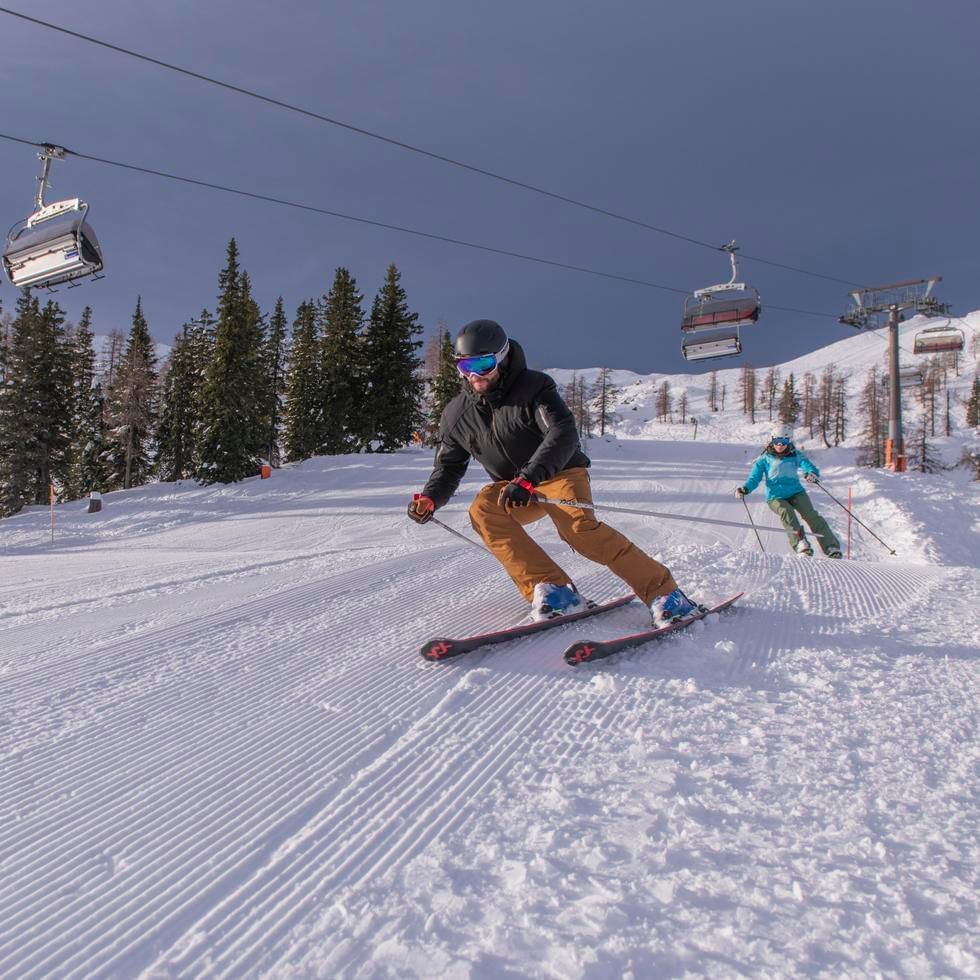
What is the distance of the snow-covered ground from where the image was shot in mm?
1374

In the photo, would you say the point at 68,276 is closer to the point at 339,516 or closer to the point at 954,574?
the point at 339,516

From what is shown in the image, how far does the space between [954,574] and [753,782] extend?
15.9 feet

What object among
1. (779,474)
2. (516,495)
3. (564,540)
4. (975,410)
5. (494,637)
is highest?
(975,410)

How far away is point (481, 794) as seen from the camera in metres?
1.96

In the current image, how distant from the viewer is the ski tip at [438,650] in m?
3.19

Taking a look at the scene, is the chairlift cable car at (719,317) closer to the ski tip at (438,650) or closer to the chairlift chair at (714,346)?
the chairlift chair at (714,346)

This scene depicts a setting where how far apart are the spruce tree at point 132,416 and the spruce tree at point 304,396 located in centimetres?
841

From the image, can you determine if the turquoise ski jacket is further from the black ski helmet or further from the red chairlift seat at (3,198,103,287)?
the red chairlift seat at (3,198,103,287)

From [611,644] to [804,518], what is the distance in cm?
736

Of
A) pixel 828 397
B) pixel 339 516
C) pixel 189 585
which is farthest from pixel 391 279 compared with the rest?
pixel 828 397

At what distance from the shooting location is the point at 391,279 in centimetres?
3762

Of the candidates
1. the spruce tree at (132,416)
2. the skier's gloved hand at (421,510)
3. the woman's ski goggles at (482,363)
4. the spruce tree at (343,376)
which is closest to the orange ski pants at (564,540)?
the skier's gloved hand at (421,510)

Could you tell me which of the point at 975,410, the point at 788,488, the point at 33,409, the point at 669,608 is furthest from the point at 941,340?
the point at 975,410

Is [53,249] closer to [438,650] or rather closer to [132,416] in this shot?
[438,650]
